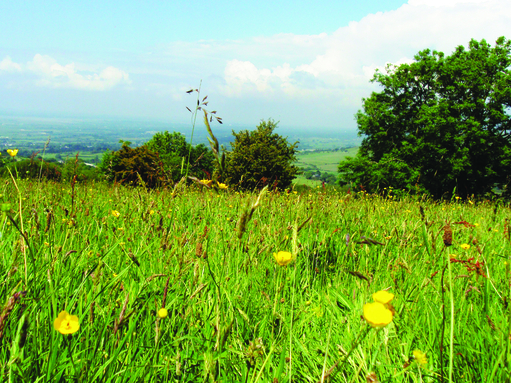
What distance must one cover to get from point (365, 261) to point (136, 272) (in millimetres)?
1514

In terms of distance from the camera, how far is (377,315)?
2.09ft

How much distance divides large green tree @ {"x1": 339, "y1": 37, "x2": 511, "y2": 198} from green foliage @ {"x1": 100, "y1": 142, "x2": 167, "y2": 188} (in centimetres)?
1756

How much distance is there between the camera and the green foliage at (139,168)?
297cm

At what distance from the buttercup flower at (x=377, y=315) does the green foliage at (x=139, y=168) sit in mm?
1974

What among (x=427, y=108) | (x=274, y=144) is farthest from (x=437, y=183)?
(x=274, y=144)

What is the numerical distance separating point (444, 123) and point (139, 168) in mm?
23496

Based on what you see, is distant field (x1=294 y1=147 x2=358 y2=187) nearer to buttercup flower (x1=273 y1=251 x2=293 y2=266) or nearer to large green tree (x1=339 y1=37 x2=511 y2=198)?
large green tree (x1=339 y1=37 x2=511 y2=198)

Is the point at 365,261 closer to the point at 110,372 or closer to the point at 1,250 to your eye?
the point at 110,372

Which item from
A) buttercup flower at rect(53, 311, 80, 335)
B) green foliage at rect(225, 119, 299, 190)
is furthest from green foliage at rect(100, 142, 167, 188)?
green foliage at rect(225, 119, 299, 190)

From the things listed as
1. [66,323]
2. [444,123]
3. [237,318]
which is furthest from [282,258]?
[444,123]

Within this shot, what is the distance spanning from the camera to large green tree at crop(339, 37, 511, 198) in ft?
75.9

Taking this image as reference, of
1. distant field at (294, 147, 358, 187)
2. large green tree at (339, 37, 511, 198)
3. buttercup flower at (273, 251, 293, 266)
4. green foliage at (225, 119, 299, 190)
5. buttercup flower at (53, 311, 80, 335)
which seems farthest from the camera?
distant field at (294, 147, 358, 187)

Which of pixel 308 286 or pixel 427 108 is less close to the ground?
pixel 427 108

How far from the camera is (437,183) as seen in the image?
25188 millimetres
